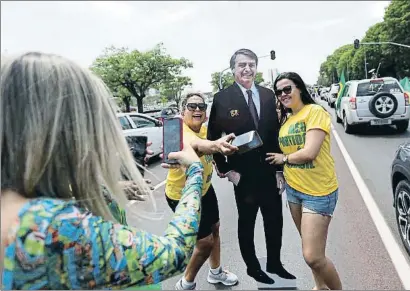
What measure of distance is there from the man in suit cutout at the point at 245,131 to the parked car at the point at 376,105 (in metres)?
7.95

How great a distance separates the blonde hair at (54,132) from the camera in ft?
3.20

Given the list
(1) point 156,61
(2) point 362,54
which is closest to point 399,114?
(1) point 156,61

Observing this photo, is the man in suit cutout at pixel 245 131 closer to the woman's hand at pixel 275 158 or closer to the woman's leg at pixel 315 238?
the woman's hand at pixel 275 158

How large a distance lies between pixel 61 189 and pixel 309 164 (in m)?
1.65

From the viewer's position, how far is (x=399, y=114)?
35.1ft

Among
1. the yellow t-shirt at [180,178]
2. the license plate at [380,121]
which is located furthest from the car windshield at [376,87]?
the yellow t-shirt at [180,178]

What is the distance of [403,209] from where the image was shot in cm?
366

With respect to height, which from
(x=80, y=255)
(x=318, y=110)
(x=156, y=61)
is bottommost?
(x=80, y=255)

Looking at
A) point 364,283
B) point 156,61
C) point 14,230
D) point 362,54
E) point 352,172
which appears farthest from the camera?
point 362,54

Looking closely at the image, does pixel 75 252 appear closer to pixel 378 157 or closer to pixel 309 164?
pixel 309 164

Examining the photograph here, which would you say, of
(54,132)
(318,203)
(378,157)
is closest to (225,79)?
(318,203)

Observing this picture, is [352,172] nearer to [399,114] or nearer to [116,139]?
[399,114]

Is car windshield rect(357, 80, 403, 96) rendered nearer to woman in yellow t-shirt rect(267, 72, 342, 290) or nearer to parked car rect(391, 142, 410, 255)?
parked car rect(391, 142, 410, 255)

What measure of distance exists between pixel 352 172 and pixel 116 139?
22.0 feet
